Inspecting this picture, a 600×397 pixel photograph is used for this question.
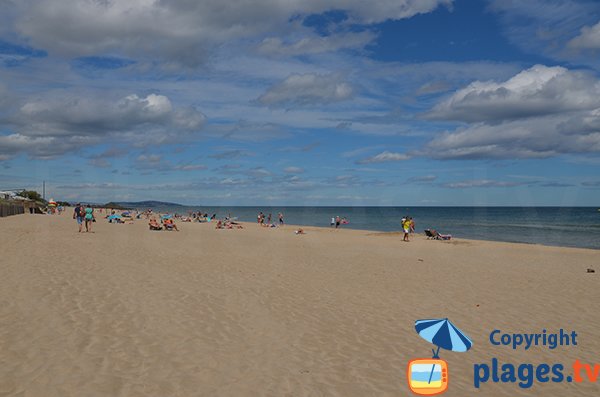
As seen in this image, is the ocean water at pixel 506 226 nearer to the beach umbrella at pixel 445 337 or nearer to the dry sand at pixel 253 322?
the dry sand at pixel 253 322

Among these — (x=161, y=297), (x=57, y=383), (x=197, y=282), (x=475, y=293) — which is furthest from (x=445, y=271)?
(x=57, y=383)

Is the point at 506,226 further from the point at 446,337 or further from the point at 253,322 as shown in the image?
the point at 446,337

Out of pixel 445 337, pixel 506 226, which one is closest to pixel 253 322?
pixel 445 337

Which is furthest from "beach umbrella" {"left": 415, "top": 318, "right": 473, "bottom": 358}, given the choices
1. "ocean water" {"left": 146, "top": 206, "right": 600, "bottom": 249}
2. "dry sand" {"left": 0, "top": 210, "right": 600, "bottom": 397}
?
"ocean water" {"left": 146, "top": 206, "right": 600, "bottom": 249}

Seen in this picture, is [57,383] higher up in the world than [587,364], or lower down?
higher up

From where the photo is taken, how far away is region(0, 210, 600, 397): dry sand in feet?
18.4

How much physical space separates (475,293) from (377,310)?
3739 mm

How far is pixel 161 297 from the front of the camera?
9688mm

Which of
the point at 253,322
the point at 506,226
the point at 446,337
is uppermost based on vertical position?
the point at 446,337

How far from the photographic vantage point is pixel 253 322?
8180mm

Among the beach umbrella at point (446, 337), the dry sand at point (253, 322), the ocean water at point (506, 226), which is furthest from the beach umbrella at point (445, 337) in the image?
the ocean water at point (506, 226)

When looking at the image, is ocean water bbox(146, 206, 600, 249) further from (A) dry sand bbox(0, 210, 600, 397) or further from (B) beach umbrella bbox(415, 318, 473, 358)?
(B) beach umbrella bbox(415, 318, 473, 358)

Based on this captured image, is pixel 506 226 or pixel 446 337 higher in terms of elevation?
pixel 446 337

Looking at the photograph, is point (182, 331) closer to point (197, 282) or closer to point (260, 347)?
point (260, 347)
